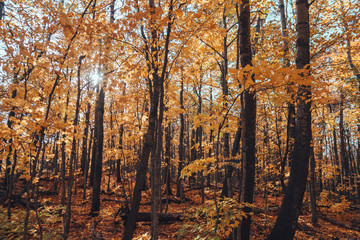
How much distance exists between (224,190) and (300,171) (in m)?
3.05

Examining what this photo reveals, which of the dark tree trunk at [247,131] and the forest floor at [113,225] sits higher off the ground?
the dark tree trunk at [247,131]

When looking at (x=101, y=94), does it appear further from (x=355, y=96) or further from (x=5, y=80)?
(x=355, y=96)

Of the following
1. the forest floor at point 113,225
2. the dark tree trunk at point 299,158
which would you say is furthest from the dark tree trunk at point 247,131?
the forest floor at point 113,225

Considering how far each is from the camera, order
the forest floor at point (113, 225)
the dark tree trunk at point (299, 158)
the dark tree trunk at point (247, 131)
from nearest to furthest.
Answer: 1. the dark tree trunk at point (247, 131)
2. the dark tree trunk at point (299, 158)
3. the forest floor at point (113, 225)

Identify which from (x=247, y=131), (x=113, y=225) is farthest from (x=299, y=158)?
(x=113, y=225)

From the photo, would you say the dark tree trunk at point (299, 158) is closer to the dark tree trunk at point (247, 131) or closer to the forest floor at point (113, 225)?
the dark tree trunk at point (247, 131)

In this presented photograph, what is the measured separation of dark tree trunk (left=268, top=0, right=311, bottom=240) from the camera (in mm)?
3549

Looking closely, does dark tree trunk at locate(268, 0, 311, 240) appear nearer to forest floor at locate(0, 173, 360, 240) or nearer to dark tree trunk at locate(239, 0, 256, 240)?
dark tree trunk at locate(239, 0, 256, 240)

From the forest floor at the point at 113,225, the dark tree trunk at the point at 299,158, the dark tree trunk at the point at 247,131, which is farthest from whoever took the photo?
the forest floor at the point at 113,225

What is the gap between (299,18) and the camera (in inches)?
158

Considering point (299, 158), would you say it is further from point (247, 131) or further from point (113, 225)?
point (113, 225)

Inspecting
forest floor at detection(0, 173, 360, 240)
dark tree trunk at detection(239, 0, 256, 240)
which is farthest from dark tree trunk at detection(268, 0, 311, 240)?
forest floor at detection(0, 173, 360, 240)

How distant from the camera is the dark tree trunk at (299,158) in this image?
3549mm

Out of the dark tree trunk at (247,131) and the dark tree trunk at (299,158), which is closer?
the dark tree trunk at (247,131)
